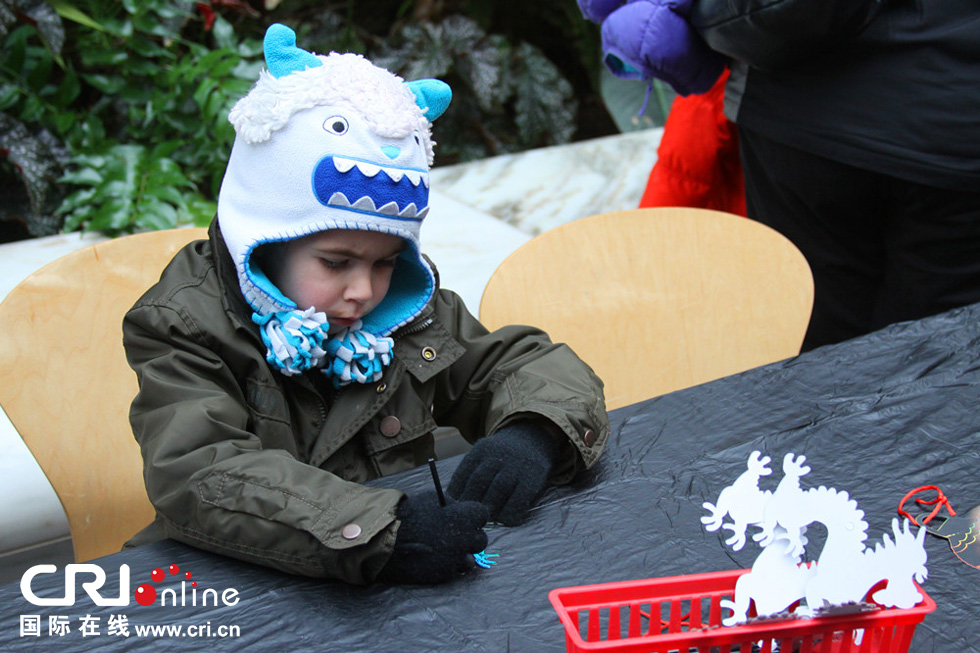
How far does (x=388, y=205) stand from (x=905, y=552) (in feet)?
2.31

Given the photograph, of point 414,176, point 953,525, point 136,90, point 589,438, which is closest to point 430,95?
point 414,176

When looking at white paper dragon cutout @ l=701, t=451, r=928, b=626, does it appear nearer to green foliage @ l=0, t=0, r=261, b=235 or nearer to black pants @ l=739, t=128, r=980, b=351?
black pants @ l=739, t=128, r=980, b=351

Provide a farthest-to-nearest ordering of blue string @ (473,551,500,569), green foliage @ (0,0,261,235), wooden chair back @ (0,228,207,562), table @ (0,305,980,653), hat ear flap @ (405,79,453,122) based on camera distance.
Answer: green foliage @ (0,0,261,235), wooden chair back @ (0,228,207,562), hat ear flap @ (405,79,453,122), blue string @ (473,551,500,569), table @ (0,305,980,653)

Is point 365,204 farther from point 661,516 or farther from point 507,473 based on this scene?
point 661,516

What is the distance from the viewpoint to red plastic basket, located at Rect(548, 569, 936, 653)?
72cm

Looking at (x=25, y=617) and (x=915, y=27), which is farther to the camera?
(x=915, y=27)

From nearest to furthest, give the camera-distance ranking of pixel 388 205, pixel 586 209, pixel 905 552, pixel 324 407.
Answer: pixel 905 552 < pixel 388 205 < pixel 324 407 < pixel 586 209

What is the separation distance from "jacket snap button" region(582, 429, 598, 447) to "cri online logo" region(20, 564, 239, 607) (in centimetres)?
46

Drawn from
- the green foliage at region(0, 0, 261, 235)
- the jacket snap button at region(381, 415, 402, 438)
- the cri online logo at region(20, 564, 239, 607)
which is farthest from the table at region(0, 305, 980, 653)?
the green foliage at region(0, 0, 261, 235)

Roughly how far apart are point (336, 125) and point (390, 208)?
121 mm

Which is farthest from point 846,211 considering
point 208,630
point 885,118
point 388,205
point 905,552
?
point 208,630

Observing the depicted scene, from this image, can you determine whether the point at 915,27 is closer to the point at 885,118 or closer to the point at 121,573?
the point at 885,118

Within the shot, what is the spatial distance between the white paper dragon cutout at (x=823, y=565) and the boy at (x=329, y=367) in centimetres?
31

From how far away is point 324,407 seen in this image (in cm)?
129
